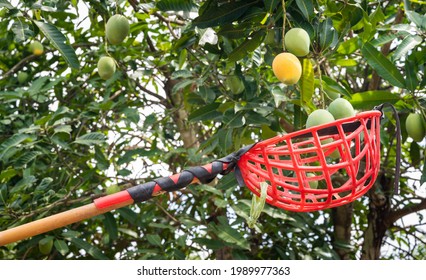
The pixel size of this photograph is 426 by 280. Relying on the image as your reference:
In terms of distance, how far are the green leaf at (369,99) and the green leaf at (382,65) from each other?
4cm

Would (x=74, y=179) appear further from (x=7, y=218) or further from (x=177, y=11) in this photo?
(x=177, y=11)

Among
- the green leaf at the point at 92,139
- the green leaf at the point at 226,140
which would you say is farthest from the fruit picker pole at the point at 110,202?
the green leaf at the point at 92,139

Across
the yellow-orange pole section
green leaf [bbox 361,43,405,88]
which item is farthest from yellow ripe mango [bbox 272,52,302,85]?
the yellow-orange pole section

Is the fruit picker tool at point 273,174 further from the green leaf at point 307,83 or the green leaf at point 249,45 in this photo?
the green leaf at point 249,45

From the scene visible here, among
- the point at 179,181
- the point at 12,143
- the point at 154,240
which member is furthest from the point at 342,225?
the point at 179,181

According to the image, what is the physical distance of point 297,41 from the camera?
4.90 ft

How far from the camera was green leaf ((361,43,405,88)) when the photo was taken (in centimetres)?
181

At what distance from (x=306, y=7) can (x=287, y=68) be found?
219 millimetres

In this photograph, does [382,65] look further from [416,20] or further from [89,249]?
[89,249]

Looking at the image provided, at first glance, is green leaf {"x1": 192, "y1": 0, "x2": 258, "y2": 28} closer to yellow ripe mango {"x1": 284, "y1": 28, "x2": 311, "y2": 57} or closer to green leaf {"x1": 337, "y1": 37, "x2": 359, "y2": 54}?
Answer: yellow ripe mango {"x1": 284, "y1": 28, "x2": 311, "y2": 57}

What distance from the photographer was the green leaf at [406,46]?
1.83 metres

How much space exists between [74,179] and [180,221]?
0.45 m

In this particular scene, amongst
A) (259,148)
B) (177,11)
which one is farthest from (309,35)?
(259,148)

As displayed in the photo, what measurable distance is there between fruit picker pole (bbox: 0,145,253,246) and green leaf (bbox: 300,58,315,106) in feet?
1.60
